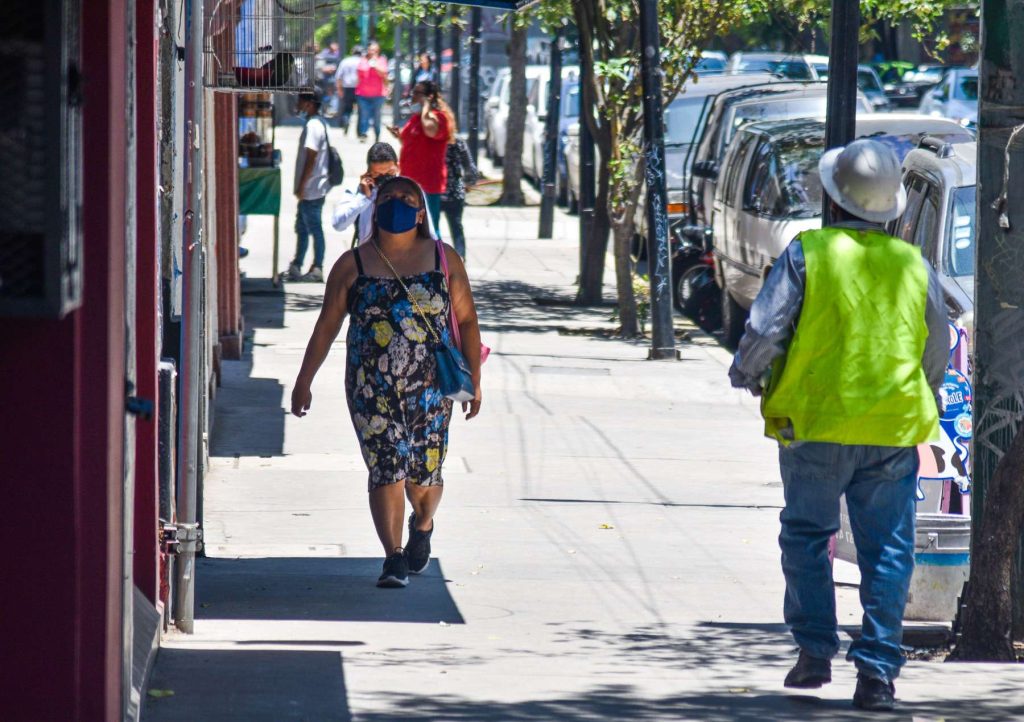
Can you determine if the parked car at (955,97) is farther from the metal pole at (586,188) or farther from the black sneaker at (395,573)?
the black sneaker at (395,573)

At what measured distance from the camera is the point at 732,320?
1490 centimetres

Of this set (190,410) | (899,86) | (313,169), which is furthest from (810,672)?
(899,86)

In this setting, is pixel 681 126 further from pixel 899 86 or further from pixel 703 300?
pixel 899 86

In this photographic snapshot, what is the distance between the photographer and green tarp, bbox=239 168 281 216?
653 inches

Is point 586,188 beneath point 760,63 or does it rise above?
beneath

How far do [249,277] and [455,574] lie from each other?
10600 mm

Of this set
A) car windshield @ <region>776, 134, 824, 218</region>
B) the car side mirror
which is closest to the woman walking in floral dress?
car windshield @ <region>776, 134, 824, 218</region>

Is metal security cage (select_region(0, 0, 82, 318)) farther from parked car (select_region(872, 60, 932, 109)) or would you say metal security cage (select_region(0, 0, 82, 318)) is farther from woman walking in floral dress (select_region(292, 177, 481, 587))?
parked car (select_region(872, 60, 932, 109))

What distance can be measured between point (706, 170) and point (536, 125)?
1225 cm

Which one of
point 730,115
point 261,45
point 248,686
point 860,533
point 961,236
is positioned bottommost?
point 248,686

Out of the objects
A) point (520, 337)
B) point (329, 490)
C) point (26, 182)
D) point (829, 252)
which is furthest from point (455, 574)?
point (520, 337)

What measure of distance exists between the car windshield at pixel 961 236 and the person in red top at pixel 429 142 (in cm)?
702

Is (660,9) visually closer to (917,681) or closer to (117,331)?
(917,681)

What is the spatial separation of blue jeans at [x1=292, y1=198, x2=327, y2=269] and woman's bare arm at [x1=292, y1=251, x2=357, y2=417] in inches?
385
